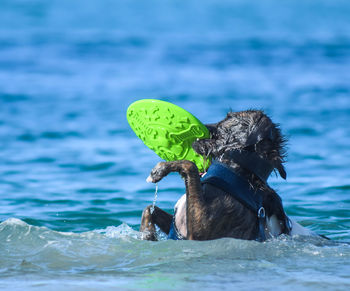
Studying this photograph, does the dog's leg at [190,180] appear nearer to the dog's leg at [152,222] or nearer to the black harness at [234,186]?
the black harness at [234,186]

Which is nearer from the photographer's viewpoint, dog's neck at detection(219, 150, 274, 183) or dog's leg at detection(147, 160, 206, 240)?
dog's leg at detection(147, 160, 206, 240)

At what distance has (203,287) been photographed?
4.40 m

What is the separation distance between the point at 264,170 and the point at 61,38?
67.8 ft

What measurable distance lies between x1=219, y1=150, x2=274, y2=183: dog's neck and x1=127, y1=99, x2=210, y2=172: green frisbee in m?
0.29

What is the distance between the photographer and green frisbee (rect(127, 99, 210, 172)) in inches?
213

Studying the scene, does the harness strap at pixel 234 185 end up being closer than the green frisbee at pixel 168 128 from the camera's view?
Yes

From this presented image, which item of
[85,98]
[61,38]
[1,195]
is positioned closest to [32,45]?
[61,38]

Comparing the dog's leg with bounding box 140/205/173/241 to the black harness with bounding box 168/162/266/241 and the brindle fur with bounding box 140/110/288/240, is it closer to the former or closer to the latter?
the brindle fur with bounding box 140/110/288/240

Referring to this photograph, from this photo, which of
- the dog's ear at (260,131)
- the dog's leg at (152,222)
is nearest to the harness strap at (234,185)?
the dog's ear at (260,131)

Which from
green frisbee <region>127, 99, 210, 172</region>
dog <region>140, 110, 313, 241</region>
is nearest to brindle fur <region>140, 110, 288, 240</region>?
dog <region>140, 110, 313, 241</region>

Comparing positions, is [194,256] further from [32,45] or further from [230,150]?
[32,45]

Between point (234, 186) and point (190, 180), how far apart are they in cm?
39

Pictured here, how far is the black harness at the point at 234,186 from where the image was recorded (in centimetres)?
513

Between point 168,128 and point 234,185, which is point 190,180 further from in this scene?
point 168,128
